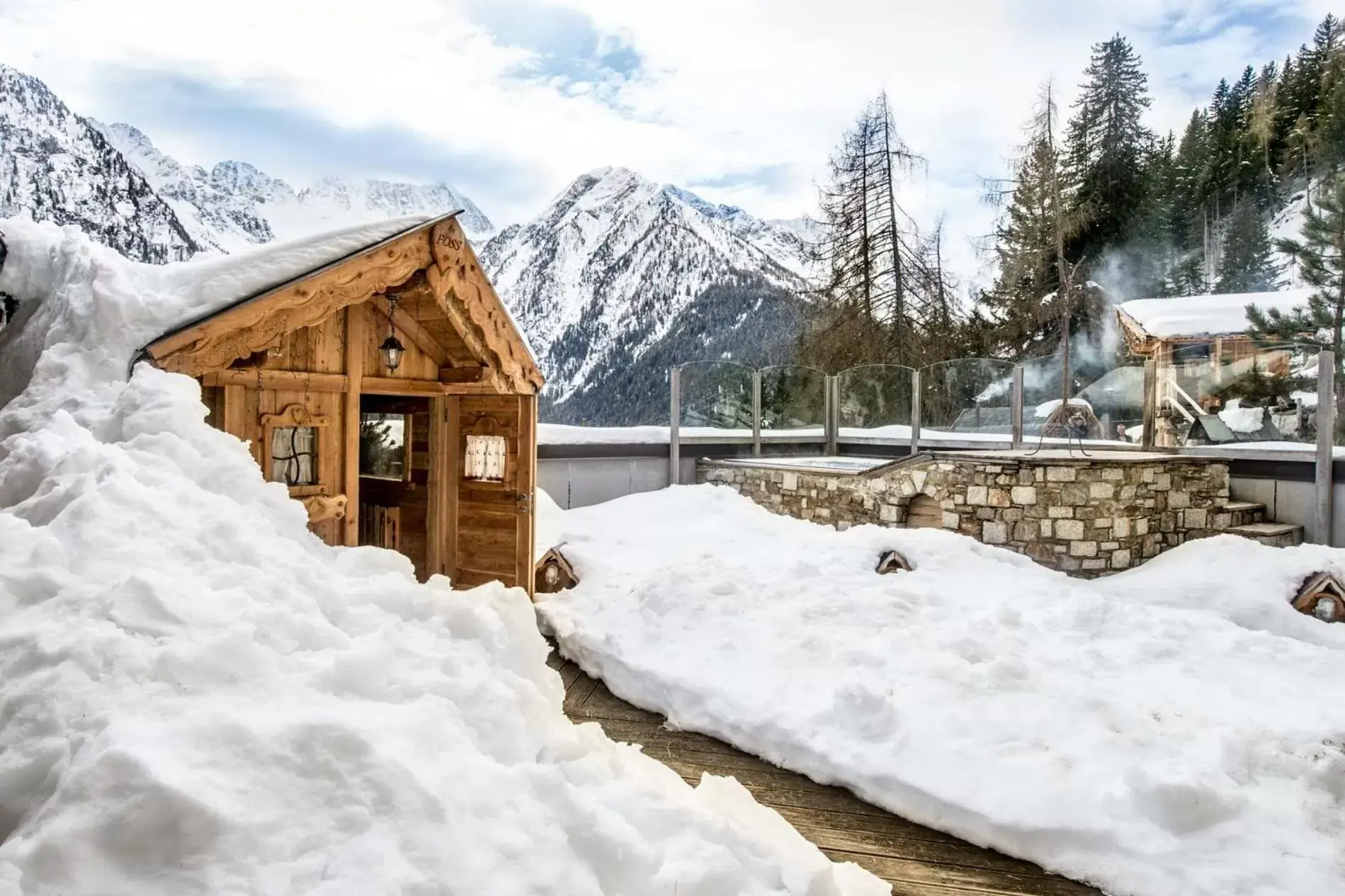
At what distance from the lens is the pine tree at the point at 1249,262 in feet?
81.5

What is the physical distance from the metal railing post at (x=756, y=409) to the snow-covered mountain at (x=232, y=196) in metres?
4.82

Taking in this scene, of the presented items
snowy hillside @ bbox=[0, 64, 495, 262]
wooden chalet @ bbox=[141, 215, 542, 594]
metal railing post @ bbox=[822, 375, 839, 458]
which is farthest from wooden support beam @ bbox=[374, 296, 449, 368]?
metal railing post @ bbox=[822, 375, 839, 458]

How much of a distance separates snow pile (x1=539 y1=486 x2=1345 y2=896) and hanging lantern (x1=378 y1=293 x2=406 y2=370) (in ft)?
7.90

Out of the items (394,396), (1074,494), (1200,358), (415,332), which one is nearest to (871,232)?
(1200,358)

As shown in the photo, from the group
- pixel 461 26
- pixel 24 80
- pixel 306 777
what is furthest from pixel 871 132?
pixel 306 777

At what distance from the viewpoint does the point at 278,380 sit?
4797 mm

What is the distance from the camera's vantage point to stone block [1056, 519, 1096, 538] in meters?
7.73

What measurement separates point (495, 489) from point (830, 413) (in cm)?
759

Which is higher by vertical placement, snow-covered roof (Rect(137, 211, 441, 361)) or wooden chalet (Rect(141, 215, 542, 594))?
snow-covered roof (Rect(137, 211, 441, 361))

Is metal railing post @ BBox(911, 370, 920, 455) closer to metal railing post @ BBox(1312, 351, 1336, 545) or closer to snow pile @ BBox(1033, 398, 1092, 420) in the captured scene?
snow pile @ BBox(1033, 398, 1092, 420)

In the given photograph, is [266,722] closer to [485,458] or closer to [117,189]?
[485,458]

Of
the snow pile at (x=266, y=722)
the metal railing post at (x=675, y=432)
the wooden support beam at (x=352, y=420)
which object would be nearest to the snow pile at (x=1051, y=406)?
the metal railing post at (x=675, y=432)

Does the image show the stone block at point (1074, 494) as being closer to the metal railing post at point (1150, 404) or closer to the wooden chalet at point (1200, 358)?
the wooden chalet at point (1200, 358)

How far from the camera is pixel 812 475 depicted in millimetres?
9930
